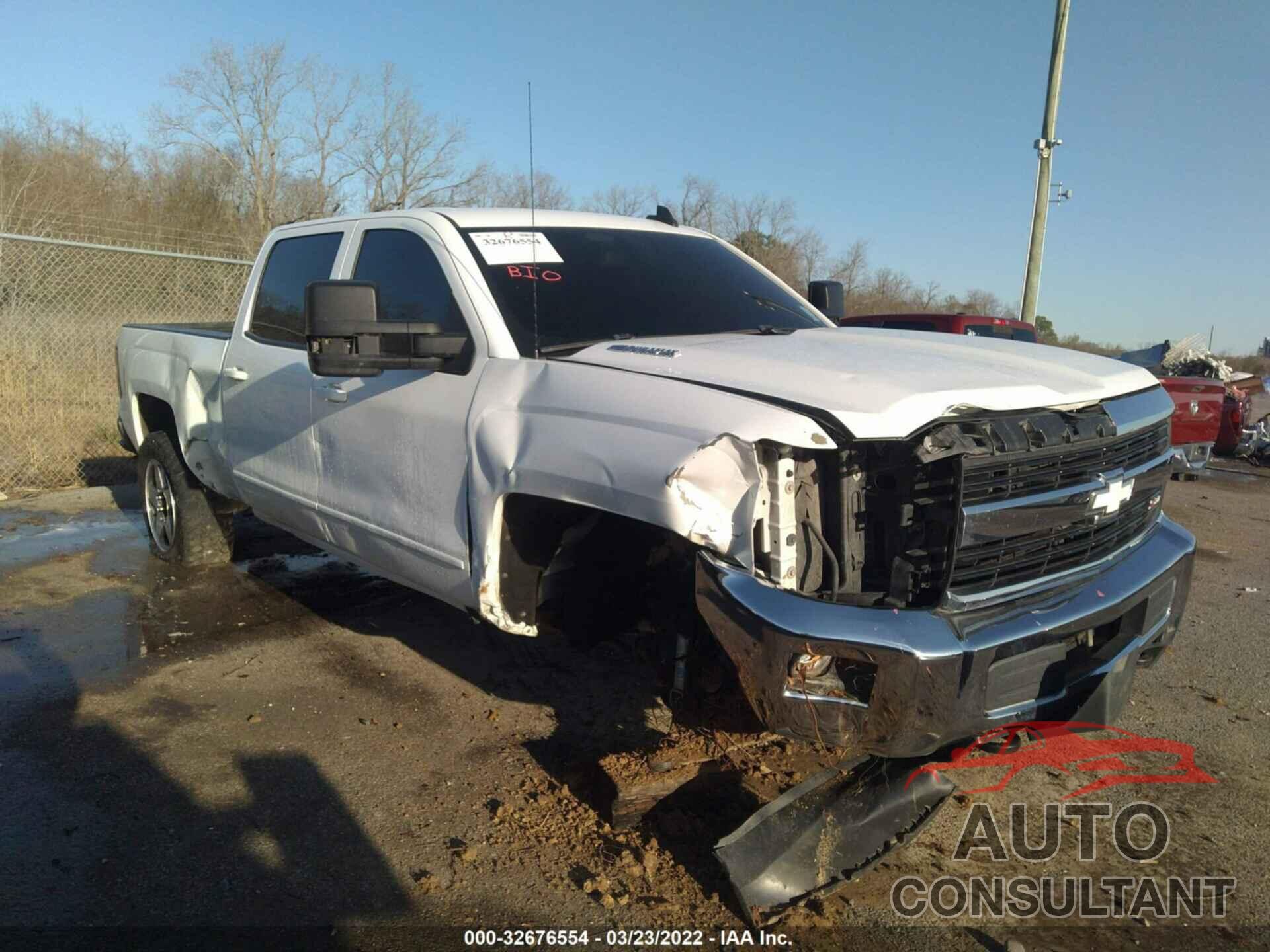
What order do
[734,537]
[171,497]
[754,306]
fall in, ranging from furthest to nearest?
[171,497]
[754,306]
[734,537]

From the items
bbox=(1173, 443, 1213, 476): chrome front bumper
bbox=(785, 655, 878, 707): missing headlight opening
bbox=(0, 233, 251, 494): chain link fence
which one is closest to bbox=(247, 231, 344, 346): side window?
bbox=(785, 655, 878, 707): missing headlight opening

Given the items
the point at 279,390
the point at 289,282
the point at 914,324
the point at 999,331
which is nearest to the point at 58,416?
the point at 289,282

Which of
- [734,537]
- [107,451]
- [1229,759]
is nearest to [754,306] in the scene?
[734,537]

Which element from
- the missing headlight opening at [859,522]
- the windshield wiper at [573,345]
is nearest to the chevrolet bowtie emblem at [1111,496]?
the missing headlight opening at [859,522]

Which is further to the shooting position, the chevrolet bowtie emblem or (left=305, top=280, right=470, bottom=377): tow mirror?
(left=305, top=280, right=470, bottom=377): tow mirror

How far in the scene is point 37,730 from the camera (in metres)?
3.70

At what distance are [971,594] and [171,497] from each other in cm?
508

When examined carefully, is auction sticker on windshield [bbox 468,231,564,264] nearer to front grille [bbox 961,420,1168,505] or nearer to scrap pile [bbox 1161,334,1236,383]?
front grille [bbox 961,420,1168,505]

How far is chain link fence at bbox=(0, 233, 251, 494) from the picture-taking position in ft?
27.8

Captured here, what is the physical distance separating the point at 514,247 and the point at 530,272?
16 cm

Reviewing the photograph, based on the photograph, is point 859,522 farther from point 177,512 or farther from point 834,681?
point 177,512

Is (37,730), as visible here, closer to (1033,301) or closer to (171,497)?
(171,497)

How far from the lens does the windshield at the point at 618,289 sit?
3.50 meters

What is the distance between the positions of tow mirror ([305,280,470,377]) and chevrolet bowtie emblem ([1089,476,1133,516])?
2140 millimetres
